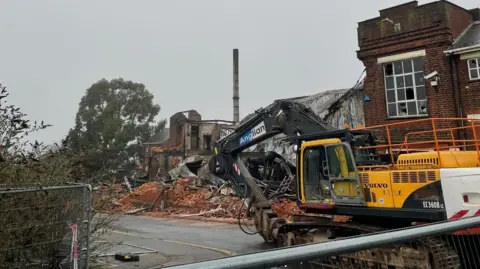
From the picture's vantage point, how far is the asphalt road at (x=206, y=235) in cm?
1171

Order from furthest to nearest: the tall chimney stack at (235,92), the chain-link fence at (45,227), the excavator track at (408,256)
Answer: the tall chimney stack at (235,92)
the chain-link fence at (45,227)
the excavator track at (408,256)

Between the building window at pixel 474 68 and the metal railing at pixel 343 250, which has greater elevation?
the building window at pixel 474 68

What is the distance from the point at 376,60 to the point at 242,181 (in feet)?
35.0

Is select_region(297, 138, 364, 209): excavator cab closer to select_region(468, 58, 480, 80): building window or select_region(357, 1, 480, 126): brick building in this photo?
select_region(357, 1, 480, 126): brick building

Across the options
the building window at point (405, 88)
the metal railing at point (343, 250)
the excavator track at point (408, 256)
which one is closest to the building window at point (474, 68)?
the building window at point (405, 88)

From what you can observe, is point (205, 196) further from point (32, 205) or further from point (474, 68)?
point (32, 205)

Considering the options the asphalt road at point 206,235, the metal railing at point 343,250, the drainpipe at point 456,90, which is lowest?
the asphalt road at point 206,235

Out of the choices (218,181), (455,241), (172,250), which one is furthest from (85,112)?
(455,241)

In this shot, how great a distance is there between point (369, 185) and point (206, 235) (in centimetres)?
769

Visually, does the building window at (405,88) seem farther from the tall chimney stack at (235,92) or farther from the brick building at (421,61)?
the tall chimney stack at (235,92)

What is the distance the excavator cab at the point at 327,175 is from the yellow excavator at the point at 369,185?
0.02 meters

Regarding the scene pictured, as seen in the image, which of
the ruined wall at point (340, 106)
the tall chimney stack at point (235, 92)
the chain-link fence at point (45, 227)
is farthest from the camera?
the tall chimney stack at point (235, 92)

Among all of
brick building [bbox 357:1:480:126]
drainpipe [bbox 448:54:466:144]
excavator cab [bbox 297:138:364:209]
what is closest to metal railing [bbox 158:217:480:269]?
excavator cab [bbox 297:138:364:209]

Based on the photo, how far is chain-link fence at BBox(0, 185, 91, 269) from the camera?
5.53 m
